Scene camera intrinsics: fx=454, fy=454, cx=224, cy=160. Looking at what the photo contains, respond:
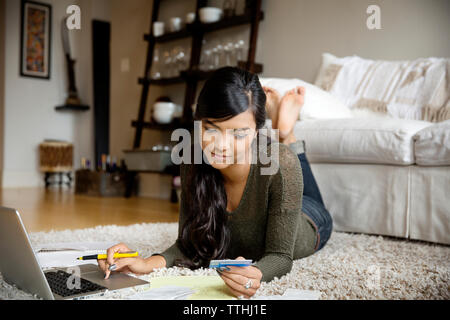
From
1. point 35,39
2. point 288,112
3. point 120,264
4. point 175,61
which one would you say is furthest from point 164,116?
point 120,264

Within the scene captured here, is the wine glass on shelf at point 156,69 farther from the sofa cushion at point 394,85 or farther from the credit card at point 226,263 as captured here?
the credit card at point 226,263

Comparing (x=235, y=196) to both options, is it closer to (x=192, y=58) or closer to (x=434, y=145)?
(x=434, y=145)

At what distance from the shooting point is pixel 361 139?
5.76ft

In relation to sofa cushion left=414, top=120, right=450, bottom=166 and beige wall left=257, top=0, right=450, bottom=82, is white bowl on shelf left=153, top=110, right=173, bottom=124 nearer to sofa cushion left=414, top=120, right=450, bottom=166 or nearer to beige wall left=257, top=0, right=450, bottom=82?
beige wall left=257, top=0, right=450, bottom=82

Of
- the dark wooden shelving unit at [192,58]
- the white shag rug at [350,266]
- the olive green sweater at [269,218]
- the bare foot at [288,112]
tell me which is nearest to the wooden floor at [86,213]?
the white shag rug at [350,266]

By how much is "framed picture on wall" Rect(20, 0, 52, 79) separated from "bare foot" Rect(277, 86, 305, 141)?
4062 millimetres

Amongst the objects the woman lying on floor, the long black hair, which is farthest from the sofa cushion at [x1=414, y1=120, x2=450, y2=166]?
the long black hair

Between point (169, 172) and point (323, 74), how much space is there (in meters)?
1.40

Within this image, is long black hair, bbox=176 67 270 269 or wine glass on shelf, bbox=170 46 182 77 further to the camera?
wine glass on shelf, bbox=170 46 182 77

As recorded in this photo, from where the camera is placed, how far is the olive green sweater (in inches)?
40.6

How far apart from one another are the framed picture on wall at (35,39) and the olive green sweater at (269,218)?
4409 mm

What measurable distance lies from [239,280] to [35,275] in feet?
1.17

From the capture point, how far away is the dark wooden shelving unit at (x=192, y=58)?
2.97 m
